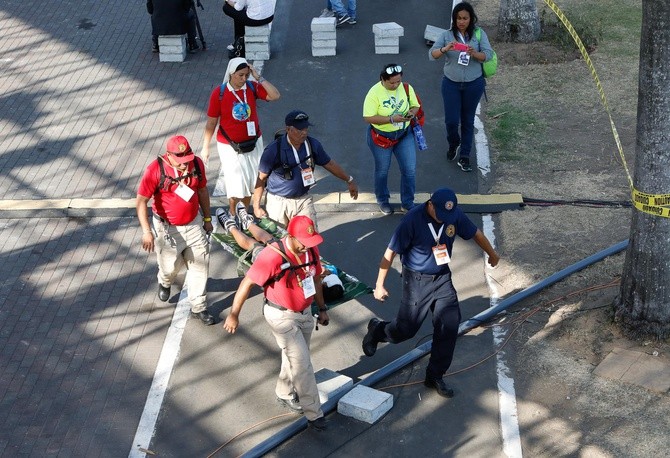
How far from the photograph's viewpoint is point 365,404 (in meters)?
8.34

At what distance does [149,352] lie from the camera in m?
9.47

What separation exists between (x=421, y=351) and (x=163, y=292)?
2.78 meters

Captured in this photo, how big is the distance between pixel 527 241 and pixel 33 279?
17.8 feet

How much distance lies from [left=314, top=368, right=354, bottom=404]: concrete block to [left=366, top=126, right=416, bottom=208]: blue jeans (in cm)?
326

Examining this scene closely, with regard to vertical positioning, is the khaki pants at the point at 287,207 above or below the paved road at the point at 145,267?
above

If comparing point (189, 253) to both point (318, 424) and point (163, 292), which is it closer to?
point (163, 292)

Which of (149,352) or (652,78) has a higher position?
(652,78)

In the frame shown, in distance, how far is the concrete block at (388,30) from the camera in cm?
1609

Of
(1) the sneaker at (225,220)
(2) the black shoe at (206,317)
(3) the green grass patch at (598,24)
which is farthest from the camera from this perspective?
(3) the green grass patch at (598,24)

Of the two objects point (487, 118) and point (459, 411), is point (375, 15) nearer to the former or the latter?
point (487, 118)

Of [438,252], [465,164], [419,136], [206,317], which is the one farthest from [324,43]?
[438,252]

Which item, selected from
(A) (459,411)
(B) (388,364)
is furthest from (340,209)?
(A) (459,411)

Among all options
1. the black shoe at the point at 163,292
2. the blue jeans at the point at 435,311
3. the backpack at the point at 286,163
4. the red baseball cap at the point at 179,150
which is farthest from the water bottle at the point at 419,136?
the black shoe at the point at 163,292

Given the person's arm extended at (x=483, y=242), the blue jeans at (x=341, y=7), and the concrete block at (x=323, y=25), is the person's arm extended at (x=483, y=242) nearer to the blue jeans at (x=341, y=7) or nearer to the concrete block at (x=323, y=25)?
the concrete block at (x=323, y=25)
